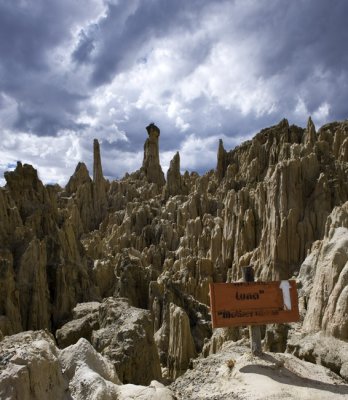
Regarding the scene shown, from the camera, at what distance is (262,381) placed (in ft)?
29.4

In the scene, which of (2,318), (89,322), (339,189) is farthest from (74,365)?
(339,189)

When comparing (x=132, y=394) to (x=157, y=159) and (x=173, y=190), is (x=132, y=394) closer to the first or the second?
(x=173, y=190)

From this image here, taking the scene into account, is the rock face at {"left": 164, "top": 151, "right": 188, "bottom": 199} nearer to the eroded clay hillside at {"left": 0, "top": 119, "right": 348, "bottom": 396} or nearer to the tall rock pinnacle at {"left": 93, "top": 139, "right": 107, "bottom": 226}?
the eroded clay hillside at {"left": 0, "top": 119, "right": 348, "bottom": 396}

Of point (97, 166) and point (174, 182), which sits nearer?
point (174, 182)

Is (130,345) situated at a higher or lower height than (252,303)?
lower

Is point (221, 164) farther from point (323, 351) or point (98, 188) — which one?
point (323, 351)

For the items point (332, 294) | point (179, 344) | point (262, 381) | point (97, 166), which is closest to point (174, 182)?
point (97, 166)

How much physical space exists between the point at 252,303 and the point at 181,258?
32889 mm

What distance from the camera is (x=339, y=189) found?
37.3 meters

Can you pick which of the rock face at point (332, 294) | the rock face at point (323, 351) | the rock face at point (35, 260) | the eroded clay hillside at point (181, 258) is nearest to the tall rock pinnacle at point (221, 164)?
the eroded clay hillside at point (181, 258)

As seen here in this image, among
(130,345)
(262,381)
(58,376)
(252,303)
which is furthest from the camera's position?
(130,345)

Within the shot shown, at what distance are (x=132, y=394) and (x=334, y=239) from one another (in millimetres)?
8312

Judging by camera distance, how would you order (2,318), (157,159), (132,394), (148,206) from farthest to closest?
(157,159) → (148,206) → (2,318) → (132,394)

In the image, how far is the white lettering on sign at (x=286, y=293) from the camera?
1041 cm
